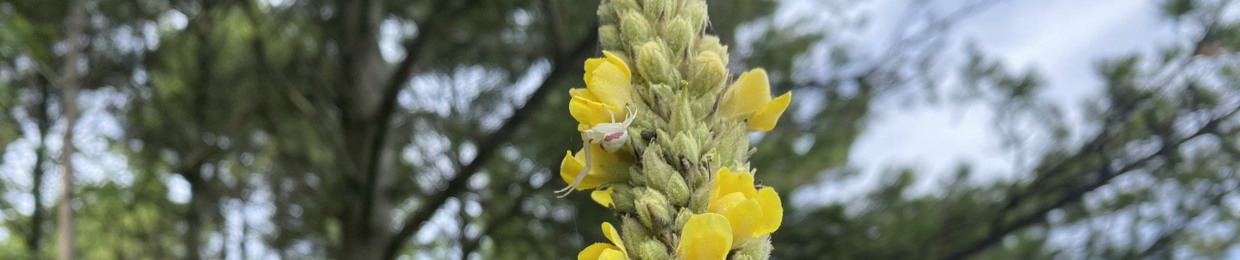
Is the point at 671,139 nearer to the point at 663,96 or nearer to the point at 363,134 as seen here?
the point at 663,96

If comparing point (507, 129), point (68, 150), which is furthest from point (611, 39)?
point (68, 150)

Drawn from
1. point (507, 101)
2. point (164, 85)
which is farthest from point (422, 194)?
point (164, 85)

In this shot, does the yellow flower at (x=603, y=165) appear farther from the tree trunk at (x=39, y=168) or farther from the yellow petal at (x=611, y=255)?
the tree trunk at (x=39, y=168)

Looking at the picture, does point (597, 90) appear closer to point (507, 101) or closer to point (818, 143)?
point (507, 101)

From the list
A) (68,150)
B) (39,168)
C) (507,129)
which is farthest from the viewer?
(39,168)

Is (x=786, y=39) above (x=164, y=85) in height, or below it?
below

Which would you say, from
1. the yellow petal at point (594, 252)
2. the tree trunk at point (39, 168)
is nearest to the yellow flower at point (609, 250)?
the yellow petal at point (594, 252)

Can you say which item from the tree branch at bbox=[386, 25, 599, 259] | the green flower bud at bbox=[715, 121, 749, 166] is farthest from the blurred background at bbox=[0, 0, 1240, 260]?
the green flower bud at bbox=[715, 121, 749, 166]

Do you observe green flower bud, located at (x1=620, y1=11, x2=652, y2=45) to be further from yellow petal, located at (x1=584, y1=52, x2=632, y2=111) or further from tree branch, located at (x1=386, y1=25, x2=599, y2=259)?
tree branch, located at (x1=386, y1=25, x2=599, y2=259)
